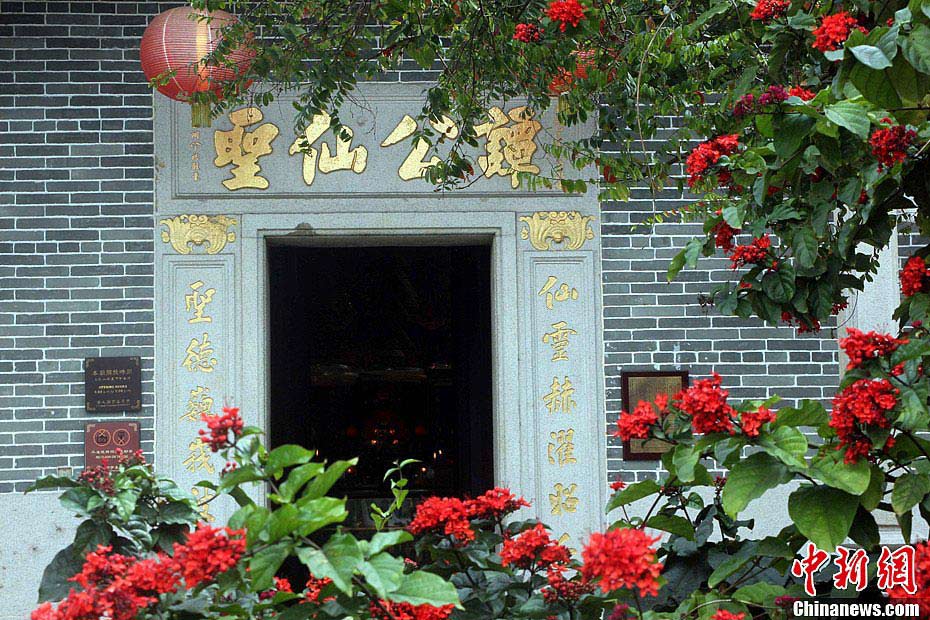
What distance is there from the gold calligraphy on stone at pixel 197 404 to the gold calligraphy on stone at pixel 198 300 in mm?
316

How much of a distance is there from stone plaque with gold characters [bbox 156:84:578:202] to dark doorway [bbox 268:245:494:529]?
2.10 metres

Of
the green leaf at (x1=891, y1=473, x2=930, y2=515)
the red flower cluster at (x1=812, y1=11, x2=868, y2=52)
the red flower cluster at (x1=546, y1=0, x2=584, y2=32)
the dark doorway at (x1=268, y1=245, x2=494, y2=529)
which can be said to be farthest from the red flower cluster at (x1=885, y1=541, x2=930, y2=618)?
the dark doorway at (x1=268, y1=245, x2=494, y2=529)

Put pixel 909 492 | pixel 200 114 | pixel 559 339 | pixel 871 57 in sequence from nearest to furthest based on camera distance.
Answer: pixel 871 57 → pixel 909 492 → pixel 200 114 → pixel 559 339

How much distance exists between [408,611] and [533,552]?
27 centimetres

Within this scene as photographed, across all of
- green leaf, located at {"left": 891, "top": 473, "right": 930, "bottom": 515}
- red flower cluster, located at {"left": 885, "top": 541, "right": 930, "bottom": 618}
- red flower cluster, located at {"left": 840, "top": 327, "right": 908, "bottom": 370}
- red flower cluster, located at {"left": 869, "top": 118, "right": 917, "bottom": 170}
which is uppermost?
red flower cluster, located at {"left": 869, "top": 118, "right": 917, "bottom": 170}

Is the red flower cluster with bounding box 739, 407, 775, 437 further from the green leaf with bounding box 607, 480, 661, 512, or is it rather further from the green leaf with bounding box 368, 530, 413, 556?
the green leaf with bounding box 368, 530, 413, 556

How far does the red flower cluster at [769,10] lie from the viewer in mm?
2525

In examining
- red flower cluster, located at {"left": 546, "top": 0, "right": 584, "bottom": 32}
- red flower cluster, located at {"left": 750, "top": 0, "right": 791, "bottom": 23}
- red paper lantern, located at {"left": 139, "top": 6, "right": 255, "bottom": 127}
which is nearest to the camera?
red flower cluster, located at {"left": 750, "top": 0, "right": 791, "bottom": 23}

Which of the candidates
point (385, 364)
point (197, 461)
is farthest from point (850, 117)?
point (385, 364)

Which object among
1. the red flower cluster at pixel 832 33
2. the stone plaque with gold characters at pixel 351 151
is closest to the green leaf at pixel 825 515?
the red flower cluster at pixel 832 33

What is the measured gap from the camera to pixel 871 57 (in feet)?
5.97

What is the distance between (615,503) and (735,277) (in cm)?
307

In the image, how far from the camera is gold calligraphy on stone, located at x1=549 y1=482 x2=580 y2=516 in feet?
16.5

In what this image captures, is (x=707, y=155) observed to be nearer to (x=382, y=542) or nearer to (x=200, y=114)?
(x=382, y=542)
